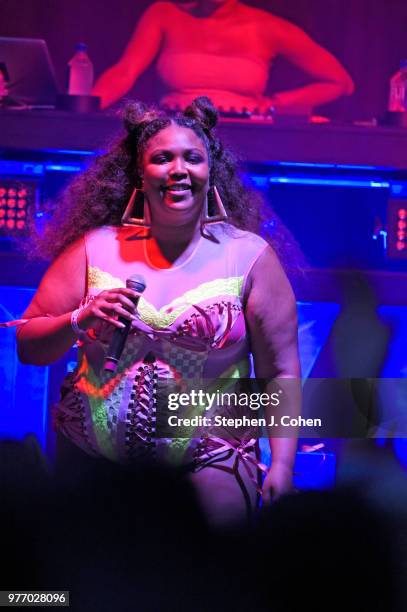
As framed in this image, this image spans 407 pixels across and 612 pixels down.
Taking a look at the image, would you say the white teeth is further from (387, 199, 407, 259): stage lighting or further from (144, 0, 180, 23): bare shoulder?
(144, 0, 180, 23): bare shoulder

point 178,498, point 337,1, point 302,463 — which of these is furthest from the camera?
point 337,1

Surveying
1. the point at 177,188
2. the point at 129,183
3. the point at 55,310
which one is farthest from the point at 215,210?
the point at 55,310

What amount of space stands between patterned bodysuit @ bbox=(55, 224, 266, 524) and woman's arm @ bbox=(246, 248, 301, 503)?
31mm

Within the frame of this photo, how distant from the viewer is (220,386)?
2232mm

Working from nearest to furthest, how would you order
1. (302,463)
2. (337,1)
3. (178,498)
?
(178,498)
(302,463)
(337,1)

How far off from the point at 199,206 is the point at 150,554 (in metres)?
0.91

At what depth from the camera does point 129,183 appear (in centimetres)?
240

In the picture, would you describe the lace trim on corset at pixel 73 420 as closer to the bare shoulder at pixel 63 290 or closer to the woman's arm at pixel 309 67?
the bare shoulder at pixel 63 290

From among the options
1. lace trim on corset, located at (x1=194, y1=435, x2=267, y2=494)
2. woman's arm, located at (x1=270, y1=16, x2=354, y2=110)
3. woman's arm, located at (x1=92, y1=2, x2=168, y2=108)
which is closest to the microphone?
lace trim on corset, located at (x1=194, y1=435, x2=267, y2=494)

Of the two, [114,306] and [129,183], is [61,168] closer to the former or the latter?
[129,183]

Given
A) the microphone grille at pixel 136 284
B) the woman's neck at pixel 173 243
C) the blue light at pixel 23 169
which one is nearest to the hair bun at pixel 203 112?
the woman's neck at pixel 173 243

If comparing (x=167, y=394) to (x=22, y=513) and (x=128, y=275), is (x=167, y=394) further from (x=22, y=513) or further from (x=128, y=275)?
(x=22, y=513)

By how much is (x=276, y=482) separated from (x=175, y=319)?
0.47m

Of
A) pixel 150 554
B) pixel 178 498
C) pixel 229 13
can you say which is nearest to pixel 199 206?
pixel 178 498
